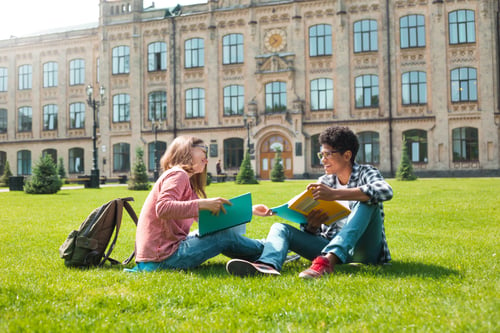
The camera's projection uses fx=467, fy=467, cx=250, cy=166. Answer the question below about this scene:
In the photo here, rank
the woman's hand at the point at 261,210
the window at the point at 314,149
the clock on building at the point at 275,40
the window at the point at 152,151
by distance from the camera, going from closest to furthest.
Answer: the woman's hand at the point at 261,210
the window at the point at 314,149
the clock on building at the point at 275,40
the window at the point at 152,151

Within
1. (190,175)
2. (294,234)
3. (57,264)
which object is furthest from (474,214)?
(57,264)

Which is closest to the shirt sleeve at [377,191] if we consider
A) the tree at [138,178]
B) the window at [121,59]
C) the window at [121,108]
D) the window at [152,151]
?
the tree at [138,178]

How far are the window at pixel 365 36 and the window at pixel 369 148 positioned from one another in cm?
624

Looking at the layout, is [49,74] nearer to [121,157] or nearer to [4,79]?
[4,79]

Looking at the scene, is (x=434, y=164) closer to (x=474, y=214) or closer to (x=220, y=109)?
(x=220, y=109)

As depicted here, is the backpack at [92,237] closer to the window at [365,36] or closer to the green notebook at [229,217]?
the green notebook at [229,217]

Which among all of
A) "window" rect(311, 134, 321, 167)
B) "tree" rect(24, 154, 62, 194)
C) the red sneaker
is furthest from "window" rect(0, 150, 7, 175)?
the red sneaker

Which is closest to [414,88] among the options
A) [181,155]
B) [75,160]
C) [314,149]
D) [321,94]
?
[321,94]

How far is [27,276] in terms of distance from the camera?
4660mm

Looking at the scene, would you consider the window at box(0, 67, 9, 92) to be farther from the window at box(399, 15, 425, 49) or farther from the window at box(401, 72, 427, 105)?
the window at box(401, 72, 427, 105)

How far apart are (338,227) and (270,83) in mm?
31712

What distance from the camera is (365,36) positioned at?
34.1 meters

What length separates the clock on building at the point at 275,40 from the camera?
1405 inches

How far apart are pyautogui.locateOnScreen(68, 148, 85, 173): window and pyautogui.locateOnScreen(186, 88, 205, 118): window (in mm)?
10954
